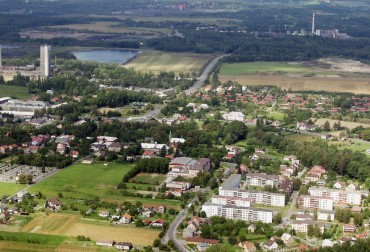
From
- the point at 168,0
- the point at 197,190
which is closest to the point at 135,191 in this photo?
the point at 197,190

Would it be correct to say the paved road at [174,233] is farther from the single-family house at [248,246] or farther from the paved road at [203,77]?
the paved road at [203,77]

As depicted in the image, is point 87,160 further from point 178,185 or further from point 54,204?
point 54,204

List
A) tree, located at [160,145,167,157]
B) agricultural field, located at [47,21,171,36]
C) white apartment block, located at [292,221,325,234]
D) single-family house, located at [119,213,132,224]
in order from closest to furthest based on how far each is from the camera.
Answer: white apartment block, located at [292,221,325,234], single-family house, located at [119,213,132,224], tree, located at [160,145,167,157], agricultural field, located at [47,21,171,36]

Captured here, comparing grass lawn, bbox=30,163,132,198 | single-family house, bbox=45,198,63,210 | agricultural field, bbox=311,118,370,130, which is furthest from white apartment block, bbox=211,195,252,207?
agricultural field, bbox=311,118,370,130

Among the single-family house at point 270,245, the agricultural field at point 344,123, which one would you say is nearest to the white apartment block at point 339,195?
the single-family house at point 270,245

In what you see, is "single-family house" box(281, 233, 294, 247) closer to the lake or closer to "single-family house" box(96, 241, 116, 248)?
"single-family house" box(96, 241, 116, 248)

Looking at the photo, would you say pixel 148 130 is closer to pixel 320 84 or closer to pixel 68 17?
pixel 320 84

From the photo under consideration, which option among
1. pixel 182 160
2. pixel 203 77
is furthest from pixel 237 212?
pixel 203 77
